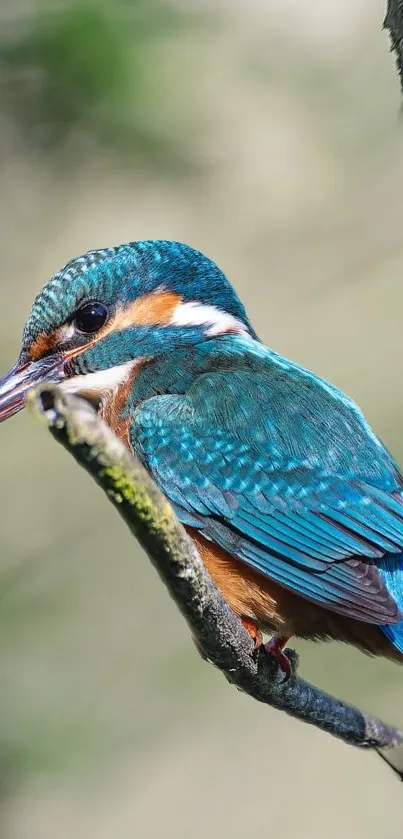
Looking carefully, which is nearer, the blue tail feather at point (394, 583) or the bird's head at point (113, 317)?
the blue tail feather at point (394, 583)

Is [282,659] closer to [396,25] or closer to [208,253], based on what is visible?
[396,25]

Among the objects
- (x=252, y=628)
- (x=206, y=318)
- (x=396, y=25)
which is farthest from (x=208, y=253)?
(x=396, y=25)

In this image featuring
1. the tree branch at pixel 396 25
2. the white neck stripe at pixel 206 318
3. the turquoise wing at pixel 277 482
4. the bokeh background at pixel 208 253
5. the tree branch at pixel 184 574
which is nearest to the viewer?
the tree branch at pixel 184 574

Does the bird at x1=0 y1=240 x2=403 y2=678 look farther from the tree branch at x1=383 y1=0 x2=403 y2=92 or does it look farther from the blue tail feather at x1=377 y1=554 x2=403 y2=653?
the tree branch at x1=383 y1=0 x2=403 y2=92

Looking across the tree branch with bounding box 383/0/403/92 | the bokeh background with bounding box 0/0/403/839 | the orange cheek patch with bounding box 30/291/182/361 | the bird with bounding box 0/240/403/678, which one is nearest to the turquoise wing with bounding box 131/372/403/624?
the bird with bounding box 0/240/403/678

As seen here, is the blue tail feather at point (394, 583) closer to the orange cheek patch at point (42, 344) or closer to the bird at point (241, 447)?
the bird at point (241, 447)

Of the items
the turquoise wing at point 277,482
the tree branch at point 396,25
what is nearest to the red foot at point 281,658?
the turquoise wing at point 277,482
